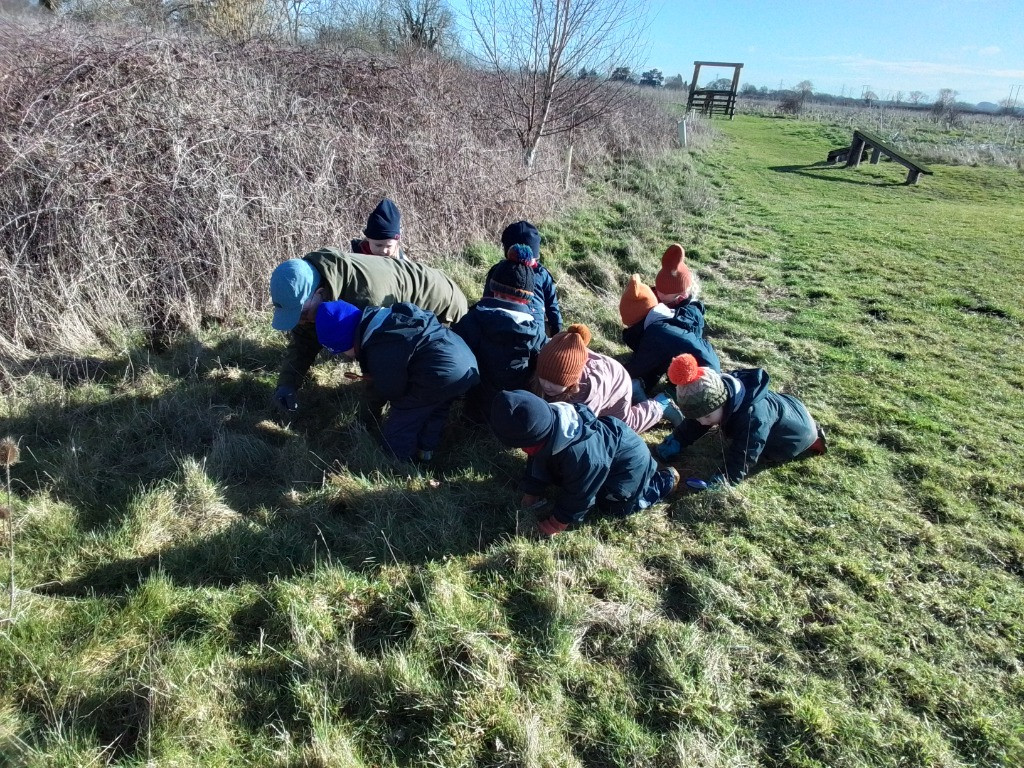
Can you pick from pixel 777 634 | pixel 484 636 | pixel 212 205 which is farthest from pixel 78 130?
pixel 777 634

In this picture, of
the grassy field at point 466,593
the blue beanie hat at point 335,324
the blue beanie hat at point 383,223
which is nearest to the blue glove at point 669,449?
the grassy field at point 466,593

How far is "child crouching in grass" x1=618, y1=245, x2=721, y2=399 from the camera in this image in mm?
4379

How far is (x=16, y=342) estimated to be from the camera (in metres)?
4.23

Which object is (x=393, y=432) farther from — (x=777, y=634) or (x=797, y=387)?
(x=797, y=387)

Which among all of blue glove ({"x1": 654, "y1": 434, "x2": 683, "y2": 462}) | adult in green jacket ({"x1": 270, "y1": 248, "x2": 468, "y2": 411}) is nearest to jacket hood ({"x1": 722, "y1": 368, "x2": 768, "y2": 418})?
blue glove ({"x1": 654, "y1": 434, "x2": 683, "y2": 462})

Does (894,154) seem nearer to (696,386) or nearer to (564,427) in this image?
(696,386)

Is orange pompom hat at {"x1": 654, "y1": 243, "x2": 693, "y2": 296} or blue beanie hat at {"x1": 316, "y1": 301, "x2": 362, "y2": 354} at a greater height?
orange pompom hat at {"x1": 654, "y1": 243, "x2": 693, "y2": 296}

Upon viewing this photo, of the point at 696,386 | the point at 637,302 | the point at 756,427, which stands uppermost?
the point at 637,302

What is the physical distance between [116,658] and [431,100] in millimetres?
7768

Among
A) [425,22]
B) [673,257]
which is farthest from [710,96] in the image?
[673,257]

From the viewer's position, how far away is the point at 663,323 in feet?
14.7

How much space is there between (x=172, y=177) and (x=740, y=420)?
481cm

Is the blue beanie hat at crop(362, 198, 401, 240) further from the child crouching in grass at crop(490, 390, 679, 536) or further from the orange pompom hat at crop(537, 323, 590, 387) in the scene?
the child crouching in grass at crop(490, 390, 679, 536)

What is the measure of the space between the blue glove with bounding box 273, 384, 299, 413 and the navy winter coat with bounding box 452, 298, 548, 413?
1.25 m
